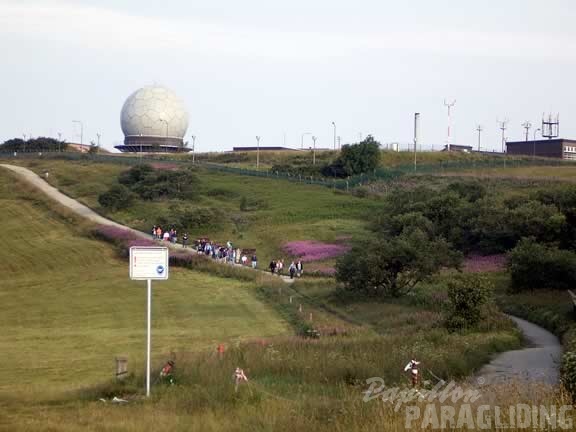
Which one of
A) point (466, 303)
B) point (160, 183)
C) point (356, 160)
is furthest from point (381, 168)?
point (466, 303)

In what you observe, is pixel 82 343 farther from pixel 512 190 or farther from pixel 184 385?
pixel 512 190

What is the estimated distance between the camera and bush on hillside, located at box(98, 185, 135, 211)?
64875 millimetres

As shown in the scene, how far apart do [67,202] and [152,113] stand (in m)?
39.4

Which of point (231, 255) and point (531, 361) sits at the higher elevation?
point (531, 361)

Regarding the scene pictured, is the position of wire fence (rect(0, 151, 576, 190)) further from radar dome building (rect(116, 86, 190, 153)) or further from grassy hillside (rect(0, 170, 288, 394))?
grassy hillside (rect(0, 170, 288, 394))

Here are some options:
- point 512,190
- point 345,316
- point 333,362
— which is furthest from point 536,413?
point 512,190

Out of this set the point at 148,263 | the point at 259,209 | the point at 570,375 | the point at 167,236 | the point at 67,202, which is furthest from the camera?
the point at 67,202

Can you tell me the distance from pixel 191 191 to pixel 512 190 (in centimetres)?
2665

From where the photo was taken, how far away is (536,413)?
9.12 meters

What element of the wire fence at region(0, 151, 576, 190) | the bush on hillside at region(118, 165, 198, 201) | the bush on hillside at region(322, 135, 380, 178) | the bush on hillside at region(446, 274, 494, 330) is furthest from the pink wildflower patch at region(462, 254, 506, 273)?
the bush on hillside at region(322, 135, 380, 178)

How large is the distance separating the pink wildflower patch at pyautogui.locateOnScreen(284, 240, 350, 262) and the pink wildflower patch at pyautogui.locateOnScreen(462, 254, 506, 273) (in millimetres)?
6887

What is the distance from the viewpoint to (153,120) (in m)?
107

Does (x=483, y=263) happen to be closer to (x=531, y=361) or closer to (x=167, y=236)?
(x=167, y=236)

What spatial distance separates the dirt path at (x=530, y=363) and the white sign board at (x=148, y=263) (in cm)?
591
